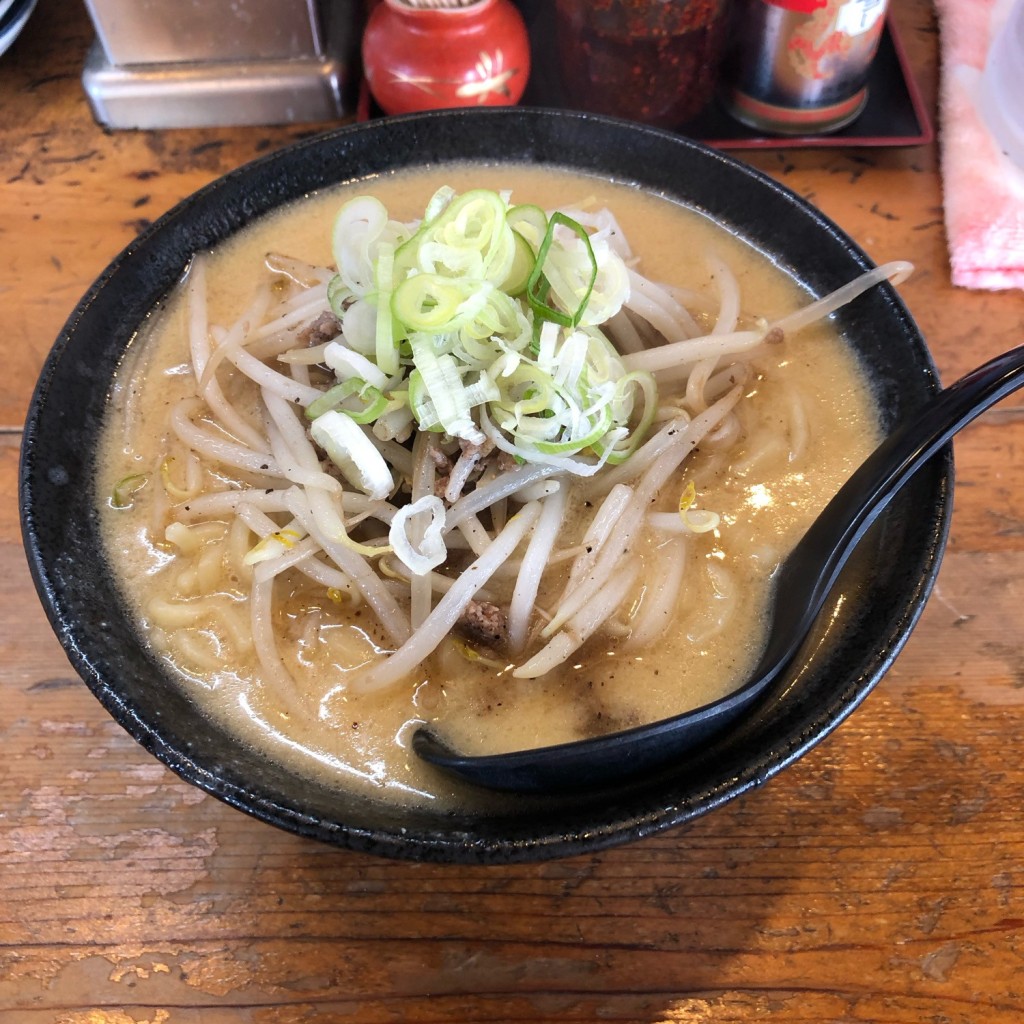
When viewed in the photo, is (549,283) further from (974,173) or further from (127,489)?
(974,173)

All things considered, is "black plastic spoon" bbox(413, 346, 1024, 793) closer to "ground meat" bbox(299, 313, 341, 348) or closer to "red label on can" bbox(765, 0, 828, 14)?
"ground meat" bbox(299, 313, 341, 348)

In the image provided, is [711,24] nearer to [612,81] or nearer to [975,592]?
[612,81]

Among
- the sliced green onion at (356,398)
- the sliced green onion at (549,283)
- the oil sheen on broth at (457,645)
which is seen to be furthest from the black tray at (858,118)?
the sliced green onion at (356,398)

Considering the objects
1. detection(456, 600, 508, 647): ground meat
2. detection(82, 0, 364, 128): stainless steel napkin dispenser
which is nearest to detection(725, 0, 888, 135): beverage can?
detection(82, 0, 364, 128): stainless steel napkin dispenser

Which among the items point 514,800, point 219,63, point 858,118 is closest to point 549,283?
point 514,800

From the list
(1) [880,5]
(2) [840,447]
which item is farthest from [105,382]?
(1) [880,5]
